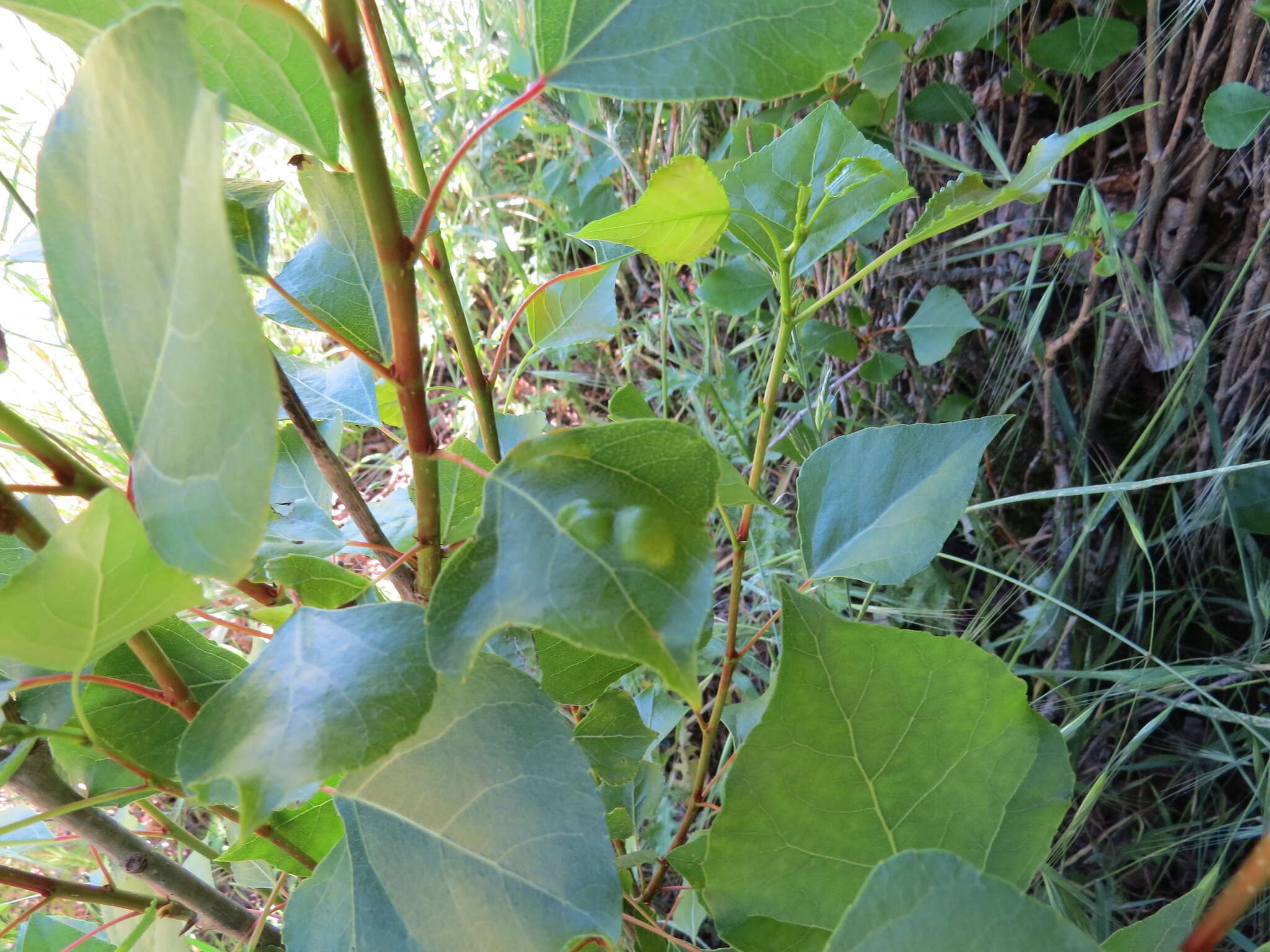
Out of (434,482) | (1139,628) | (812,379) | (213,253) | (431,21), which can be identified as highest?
(431,21)

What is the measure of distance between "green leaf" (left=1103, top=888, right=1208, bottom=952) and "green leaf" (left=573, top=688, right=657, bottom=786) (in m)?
0.22

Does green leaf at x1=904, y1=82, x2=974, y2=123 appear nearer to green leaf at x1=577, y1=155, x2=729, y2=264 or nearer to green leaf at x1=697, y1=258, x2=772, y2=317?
green leaf at x1=697, y1=258, x2=772, y2=317

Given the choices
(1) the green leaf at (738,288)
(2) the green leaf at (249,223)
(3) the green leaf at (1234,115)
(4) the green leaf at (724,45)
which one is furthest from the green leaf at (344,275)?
Answer: (3) the green leaf at (1234,115)

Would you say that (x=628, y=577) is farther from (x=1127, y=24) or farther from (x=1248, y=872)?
(x=1127, y=24)

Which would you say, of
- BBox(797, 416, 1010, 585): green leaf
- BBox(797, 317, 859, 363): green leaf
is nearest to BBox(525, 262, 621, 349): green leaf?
BBox(797, 416, 1010, 585): green leaf

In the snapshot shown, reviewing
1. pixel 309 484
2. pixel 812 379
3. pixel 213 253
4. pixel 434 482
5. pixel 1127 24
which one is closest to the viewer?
pixel 213 253

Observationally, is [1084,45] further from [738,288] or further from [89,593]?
→ [89,593]

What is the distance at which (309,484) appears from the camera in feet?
1.36

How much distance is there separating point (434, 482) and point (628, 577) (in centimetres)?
12

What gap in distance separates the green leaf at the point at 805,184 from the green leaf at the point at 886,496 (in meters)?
0.10

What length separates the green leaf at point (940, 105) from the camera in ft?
2.60

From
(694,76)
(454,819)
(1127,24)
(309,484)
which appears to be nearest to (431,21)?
(1127,24)

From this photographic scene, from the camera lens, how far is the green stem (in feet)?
0.68

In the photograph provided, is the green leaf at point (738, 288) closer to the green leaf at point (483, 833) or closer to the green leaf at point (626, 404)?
the green leaf at point (626, 404)
